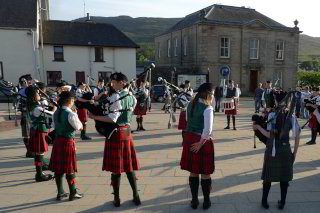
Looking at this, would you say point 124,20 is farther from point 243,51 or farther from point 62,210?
point 62,210

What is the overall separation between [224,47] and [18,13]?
20214mm

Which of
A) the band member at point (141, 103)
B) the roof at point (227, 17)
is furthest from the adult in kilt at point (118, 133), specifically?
the roof at point (227, 17)

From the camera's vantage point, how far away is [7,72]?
2597cm

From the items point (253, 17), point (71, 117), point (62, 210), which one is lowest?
point (62, 210)

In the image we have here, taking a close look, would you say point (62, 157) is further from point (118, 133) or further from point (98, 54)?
point (98, 54)

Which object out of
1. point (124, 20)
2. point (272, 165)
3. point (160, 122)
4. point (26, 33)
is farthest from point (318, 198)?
point (124, 20)

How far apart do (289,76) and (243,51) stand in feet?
23.7

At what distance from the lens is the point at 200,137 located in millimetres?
4012

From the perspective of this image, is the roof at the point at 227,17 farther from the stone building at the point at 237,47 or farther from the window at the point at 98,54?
the window at the point at 98,54

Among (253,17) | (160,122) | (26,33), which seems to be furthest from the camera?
(253,17)

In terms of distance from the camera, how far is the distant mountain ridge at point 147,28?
144 metres

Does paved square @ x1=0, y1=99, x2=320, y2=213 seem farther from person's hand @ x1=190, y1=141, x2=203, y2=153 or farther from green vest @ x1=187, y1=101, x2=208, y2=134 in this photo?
green vest @ x1=187, y1=101, x2=208, y2=134

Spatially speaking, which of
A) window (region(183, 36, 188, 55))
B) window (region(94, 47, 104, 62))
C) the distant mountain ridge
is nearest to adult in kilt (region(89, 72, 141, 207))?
window (region(94, 47, 104, 62))

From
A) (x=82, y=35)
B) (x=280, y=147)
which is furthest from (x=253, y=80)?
(x=280, y=147)
